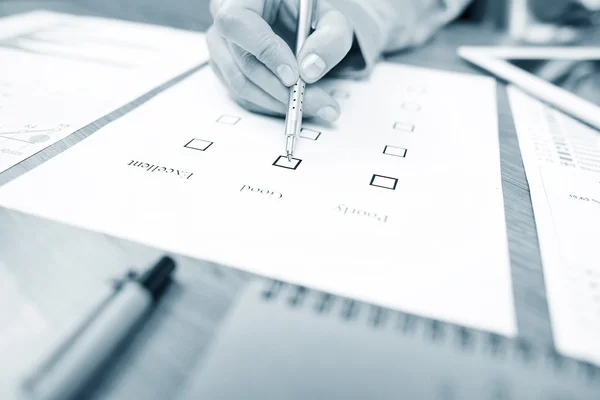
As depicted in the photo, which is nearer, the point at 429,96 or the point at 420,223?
the point at 420,223

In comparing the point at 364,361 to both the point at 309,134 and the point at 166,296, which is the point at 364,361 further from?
the point at 309,134

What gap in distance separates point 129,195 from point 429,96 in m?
0.38

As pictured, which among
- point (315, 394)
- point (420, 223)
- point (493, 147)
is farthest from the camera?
point (493, 147)

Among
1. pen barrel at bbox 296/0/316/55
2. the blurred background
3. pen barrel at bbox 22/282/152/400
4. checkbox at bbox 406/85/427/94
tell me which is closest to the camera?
pen barrel at bbox 22/282/152/400

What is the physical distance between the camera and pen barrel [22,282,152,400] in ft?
0.59

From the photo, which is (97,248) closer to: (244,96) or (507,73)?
(244,96)

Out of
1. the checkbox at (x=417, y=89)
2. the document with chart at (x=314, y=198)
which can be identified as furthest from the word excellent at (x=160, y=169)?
the checkbox at (x=417, y=89)

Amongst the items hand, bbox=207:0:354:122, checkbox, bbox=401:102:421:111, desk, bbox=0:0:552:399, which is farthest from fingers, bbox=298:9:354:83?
desk, bbox=0:0:552:399

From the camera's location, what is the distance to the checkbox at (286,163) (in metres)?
0.35

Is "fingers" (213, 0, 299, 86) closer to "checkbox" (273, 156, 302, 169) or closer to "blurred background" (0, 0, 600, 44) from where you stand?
"checkbox" (273, 156, 302, 169)

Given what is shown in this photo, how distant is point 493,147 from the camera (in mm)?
401

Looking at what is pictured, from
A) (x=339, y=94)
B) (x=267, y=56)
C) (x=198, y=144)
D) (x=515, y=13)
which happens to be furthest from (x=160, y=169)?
(x=515, y=13)

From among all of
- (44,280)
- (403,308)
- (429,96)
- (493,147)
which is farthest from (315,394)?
(429,96)

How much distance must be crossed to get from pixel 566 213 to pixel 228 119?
32 cm
